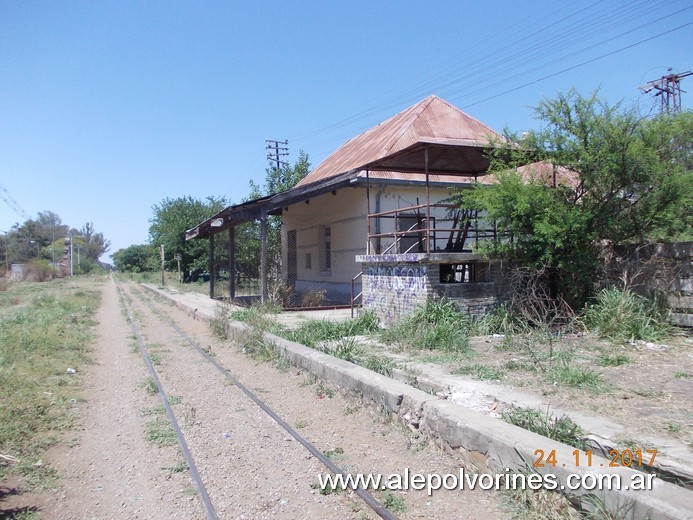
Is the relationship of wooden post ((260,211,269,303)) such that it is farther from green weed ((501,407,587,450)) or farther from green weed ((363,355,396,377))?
green weed ((501,407,587,450))

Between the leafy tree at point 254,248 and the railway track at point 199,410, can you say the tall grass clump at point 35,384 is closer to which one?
the railway track at point 199,410

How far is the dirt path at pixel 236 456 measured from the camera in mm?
3900

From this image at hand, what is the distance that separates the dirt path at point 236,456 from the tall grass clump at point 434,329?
6.46ft

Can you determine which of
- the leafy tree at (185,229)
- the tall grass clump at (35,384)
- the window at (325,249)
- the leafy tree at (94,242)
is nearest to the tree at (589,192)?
the tall grass clump at (35,384)

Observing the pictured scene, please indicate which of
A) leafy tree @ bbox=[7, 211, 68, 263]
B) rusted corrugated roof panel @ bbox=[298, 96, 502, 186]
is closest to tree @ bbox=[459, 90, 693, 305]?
rusted corrugated roof panel @ bbox=[298, 96, 502, 186]

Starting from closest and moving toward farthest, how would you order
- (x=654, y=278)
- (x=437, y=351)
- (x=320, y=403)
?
(x=320, y=403), (x=437, y=351), (x=654, y=278)

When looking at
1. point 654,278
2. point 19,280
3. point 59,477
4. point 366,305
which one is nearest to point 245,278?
point 366,305

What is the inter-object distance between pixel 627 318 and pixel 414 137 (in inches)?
424

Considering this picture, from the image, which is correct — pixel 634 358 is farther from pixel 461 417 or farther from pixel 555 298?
pixel 461 417

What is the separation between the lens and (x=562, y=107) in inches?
376

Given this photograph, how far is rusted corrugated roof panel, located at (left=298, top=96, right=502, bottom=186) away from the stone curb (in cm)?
673

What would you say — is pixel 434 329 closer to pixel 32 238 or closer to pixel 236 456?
pixel 236 456

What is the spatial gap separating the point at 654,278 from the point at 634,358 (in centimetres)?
279

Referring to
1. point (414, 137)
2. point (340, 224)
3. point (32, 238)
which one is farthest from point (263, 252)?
point (32, 238)
